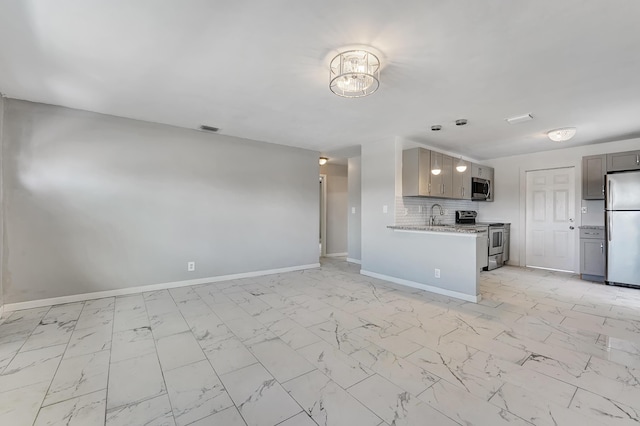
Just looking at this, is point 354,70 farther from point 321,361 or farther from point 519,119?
point 519,119

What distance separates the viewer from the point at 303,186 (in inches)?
217

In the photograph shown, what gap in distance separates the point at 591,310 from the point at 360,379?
3227 mm

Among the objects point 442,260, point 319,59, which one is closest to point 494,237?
point 442,260

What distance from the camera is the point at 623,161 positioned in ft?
14.7

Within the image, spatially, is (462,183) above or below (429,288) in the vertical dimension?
above

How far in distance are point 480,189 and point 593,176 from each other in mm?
1718

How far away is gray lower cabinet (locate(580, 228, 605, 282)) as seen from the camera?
15.1 ft

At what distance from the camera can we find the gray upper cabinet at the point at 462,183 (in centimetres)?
521

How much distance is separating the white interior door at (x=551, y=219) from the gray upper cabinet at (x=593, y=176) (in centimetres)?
39

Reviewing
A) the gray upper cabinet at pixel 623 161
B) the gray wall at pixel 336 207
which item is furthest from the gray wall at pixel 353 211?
the gray upper cabinet at pixel 623 161

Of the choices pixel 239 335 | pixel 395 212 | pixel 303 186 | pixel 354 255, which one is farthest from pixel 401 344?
pixel 354 255

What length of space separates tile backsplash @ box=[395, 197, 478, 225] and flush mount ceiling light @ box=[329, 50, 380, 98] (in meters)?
2.63

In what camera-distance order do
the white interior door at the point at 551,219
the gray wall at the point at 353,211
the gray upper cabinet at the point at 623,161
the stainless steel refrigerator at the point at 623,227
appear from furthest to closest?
the gray wall at the point at 353,211 → the white interior door at the point at 551,219 → the gray upper cabinet at the point at 623,161 → the stainless steel refrigerator at the point at 623,227

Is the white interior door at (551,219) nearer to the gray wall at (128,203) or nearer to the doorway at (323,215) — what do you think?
the doorway at (323,215)
